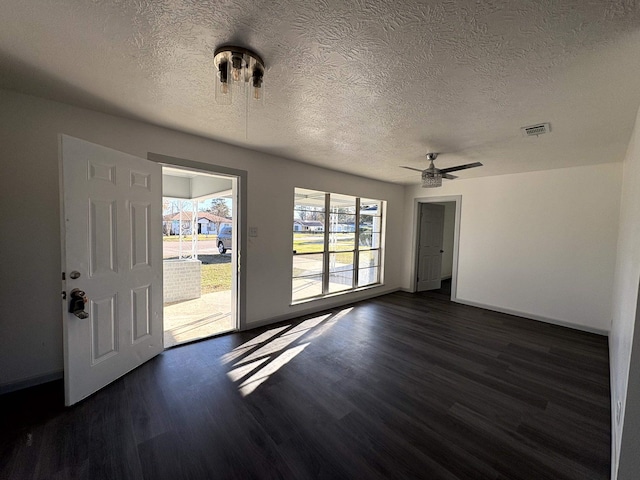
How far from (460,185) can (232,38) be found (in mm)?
4904

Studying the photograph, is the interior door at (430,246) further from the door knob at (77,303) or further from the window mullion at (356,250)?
the door knob at (77,303)

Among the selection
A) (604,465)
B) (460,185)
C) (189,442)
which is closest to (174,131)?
(189,442)

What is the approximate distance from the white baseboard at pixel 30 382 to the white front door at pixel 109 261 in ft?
1.67

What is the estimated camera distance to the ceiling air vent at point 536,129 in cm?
237

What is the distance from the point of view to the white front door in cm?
196

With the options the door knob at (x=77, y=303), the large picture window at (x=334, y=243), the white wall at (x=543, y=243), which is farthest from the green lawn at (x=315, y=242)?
the door knob at (x=77, y=303)

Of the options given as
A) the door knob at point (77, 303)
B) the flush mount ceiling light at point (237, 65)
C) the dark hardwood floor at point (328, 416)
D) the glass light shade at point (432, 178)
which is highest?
the flush mount ceiling light at point (237, 65)

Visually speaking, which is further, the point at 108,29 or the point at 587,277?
the point at 587,277

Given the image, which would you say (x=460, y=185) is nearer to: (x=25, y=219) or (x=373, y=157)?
(x=373, y=157)

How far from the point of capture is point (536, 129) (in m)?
2.45

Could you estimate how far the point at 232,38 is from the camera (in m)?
1.37

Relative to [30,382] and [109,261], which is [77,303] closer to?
[109,261]

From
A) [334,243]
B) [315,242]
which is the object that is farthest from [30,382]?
[334,243]

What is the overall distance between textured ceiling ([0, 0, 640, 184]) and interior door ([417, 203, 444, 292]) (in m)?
3.31
